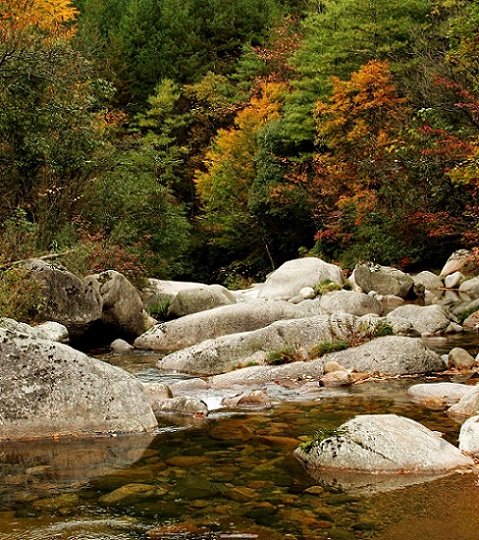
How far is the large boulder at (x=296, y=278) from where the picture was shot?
1938 cm

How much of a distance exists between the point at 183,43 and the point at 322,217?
20.5 meters

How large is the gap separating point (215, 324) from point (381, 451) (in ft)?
27.4

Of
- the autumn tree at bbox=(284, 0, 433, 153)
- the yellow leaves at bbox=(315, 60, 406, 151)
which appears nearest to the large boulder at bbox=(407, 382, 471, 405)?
the yellow leaves at bbox=(315, 60, 406, 151)

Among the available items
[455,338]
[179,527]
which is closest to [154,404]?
[179,527]

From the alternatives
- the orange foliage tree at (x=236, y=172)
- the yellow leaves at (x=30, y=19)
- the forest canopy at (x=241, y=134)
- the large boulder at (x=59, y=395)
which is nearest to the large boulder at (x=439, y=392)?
the large boulder at (x=59, y=395)

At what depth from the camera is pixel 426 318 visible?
583 inches

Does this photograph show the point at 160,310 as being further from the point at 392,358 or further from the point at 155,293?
the point at 392,358

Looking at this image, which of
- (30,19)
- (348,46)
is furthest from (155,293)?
(348,46)

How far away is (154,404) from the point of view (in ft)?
28.8

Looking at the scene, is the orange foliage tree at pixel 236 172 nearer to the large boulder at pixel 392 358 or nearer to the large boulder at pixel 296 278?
the large boulder at pixel 296 278

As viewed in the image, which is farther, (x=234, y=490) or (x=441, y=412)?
(x=441, y=412)

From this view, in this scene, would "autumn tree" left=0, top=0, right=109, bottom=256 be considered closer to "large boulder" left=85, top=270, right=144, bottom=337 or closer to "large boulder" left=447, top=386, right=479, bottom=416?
"large boulder" left=85, top=270, right=144, bottom=337

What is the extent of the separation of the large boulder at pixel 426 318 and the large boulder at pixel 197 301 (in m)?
4.60

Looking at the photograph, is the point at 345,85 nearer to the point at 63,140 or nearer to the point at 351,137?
the point at 351,137
